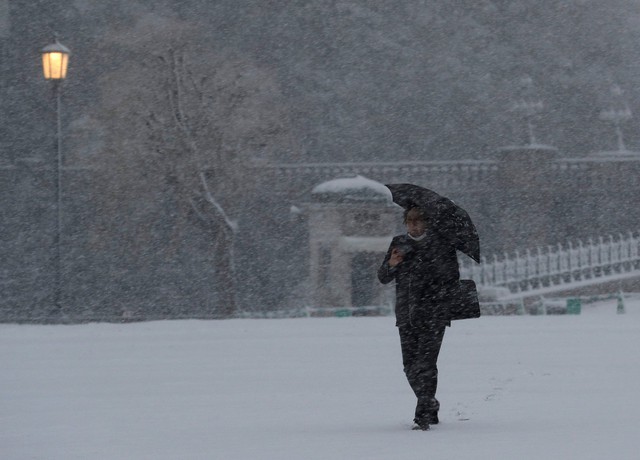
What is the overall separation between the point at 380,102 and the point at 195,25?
21.0 ft

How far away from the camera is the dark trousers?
7.53 metres

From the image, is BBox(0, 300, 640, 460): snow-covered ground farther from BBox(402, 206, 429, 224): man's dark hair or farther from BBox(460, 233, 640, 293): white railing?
BBox(460, 233, 640, 293): white railing

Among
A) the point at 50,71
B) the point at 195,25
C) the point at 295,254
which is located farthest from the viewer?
the point at 195,25

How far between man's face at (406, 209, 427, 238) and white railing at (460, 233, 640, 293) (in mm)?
23147

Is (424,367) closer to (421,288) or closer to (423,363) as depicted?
(423,363)

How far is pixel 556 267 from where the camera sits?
33.5 metres

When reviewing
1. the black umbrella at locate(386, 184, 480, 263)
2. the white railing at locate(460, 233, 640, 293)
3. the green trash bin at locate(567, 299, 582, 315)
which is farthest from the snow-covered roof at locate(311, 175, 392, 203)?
the black umbrella at locate(386, 184, 480, 263)

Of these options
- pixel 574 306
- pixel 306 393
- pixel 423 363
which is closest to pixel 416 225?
pixel 423 363

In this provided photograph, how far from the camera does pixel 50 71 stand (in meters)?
21.2

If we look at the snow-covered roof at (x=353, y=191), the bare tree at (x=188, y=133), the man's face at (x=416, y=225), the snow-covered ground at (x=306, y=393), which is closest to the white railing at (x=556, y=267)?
the snow-covered roof at (x=353, y=191)

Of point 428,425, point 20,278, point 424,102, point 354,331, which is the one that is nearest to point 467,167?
point 424,102

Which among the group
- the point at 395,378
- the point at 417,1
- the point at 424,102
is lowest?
the point at 395,378

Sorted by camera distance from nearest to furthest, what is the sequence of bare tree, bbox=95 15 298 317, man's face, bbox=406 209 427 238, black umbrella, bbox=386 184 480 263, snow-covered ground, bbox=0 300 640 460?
snow-covered ground, bbox=0 300 640 460 → black umbrella, bbox=386 184 480 263 → man's face, bbox=406 209 427 238 → bare tree, bbox=95 15 298 317

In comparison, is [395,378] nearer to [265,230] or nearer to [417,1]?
[265,230]
